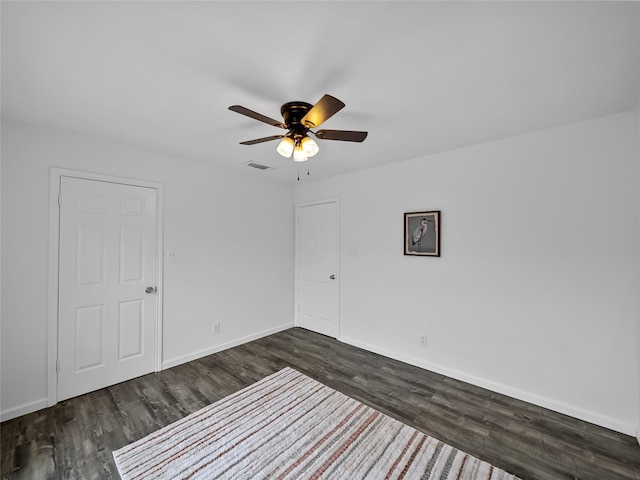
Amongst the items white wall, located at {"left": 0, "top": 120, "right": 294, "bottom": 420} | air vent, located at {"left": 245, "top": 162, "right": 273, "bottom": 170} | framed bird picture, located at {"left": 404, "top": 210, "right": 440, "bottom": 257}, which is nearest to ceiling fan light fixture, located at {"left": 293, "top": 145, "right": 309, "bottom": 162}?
air vent, located at {"left": 245, "top": 162, "right": 273, "bottom": 170}

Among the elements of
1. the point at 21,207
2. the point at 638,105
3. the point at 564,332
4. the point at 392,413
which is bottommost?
the point at 392,413

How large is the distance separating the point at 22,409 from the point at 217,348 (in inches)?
67.2

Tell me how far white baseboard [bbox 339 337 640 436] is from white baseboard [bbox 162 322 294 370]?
1.65m

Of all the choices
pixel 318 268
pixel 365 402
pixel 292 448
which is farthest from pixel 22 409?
pixel 318 268

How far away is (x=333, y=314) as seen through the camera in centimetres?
396

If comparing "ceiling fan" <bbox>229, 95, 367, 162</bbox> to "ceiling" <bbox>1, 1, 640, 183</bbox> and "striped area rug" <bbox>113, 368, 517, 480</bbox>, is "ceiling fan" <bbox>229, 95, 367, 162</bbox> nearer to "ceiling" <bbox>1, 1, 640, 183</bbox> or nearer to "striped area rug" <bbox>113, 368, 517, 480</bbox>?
"ceiling" <bbox>1, 1, 640, 183</bbox>

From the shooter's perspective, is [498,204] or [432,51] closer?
[432,51]

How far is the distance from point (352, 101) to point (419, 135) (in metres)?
0.92

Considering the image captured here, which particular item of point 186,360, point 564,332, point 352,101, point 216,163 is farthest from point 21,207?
point 564,332

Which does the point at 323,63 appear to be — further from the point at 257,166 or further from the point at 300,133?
the point at 257,166

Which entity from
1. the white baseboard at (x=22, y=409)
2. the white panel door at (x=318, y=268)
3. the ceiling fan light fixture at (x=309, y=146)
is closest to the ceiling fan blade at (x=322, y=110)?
the ceiling fan light fixture at (x=309, y=146)

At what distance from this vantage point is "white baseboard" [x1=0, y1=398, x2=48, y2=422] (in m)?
2.12

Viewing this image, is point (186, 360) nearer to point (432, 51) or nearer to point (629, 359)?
point (432, 51)

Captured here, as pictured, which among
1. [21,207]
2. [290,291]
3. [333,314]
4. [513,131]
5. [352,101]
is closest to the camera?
[352,101]
